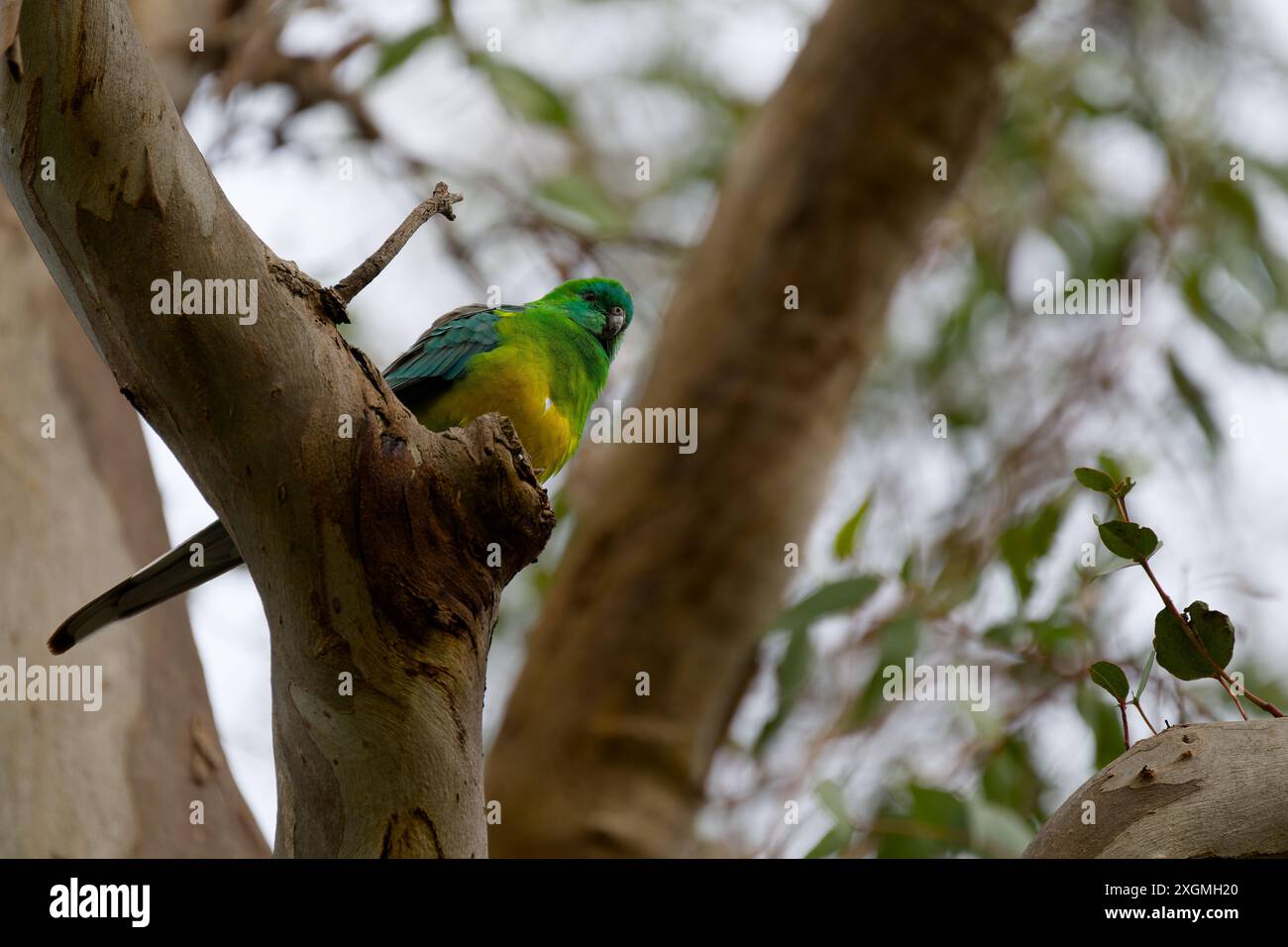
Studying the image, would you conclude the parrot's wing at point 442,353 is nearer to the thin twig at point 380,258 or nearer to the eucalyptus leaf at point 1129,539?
the thin twig at point 380,258

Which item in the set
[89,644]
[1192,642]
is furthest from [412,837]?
[89,644]

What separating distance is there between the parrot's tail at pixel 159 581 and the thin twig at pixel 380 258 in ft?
2.31

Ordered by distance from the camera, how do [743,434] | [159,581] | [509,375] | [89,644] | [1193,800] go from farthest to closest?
[743,434] < [89,644] < [509,375] < [159,581] < [1193,800]

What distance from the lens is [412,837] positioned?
156 cm

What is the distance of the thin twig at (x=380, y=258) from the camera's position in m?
1.68

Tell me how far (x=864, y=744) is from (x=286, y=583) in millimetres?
3319

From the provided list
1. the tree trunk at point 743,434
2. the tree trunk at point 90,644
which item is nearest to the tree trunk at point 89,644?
the tree trunk at point 90,644

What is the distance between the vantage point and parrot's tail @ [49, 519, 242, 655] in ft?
7.22

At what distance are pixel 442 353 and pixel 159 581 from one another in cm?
82

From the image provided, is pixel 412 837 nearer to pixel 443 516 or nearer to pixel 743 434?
pixel 443 516

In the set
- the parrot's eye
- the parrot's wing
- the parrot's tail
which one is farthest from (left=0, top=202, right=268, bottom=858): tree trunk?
the parrot's eye

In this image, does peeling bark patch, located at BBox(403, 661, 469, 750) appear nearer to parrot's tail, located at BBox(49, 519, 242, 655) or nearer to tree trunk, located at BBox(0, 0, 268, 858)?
parrot's tail, located at BBox(49, 519, 242, 655)

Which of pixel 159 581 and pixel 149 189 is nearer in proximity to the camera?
pixel 149 189
